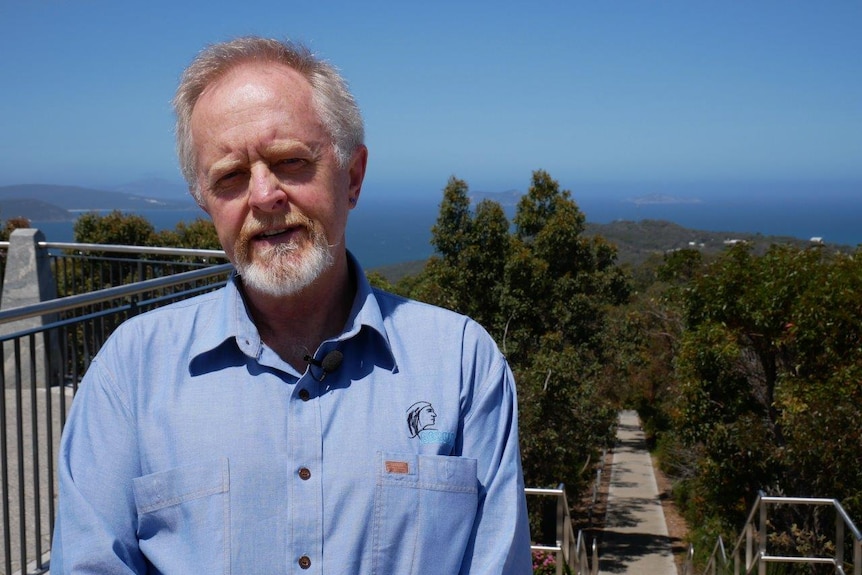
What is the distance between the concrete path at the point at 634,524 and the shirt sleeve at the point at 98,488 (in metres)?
17.5

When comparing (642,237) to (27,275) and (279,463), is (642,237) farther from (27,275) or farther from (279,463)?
(279,463)

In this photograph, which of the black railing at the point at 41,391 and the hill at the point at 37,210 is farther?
the hill at the point at 37,210

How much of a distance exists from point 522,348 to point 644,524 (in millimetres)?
7394

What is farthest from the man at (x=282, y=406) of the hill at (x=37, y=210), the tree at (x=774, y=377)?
the hill at (x=37, y=210)

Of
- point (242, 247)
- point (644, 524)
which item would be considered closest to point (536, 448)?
point (644, 524)

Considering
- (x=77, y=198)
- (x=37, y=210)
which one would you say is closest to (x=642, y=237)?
(x=37, y=210)

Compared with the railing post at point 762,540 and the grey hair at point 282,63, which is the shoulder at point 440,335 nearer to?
the grey hair at point 282,63

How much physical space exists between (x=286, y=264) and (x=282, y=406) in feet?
0.95

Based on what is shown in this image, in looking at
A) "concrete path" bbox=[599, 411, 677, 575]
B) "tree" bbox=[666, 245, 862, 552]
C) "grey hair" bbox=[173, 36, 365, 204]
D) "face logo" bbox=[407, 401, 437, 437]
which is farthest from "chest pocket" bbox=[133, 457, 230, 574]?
"concrete path" bbox=[599, 411, 677, 575]

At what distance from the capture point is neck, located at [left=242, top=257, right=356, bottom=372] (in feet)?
5.75

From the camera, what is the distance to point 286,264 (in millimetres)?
1689

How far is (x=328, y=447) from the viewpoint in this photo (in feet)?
5.20

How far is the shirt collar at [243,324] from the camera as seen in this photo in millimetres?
1664

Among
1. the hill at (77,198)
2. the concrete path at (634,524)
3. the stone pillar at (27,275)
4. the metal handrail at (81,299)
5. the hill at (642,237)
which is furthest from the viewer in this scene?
the hill at (77,198)
